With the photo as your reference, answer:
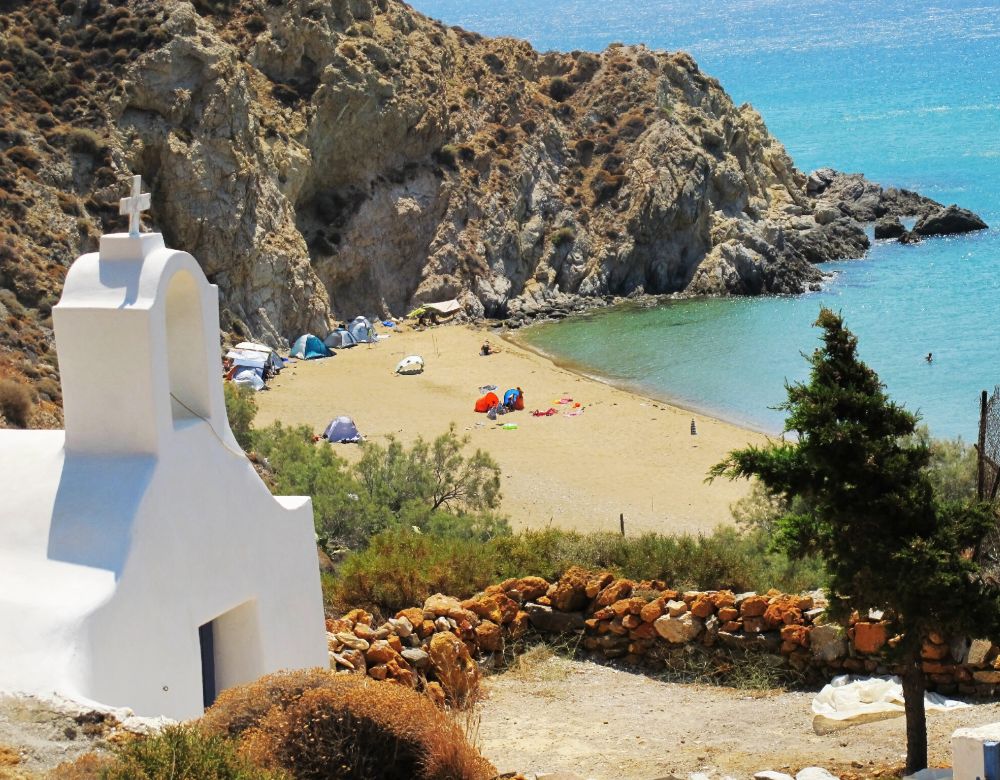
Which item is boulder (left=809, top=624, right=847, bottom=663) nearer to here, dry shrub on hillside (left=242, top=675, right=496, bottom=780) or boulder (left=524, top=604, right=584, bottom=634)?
boulder (left=524, top=604, right=584, bottom=634)

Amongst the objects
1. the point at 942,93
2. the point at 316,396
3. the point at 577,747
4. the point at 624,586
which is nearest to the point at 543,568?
the point at 624,586

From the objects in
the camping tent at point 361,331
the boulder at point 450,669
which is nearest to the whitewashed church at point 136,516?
the boulder at point 450,669

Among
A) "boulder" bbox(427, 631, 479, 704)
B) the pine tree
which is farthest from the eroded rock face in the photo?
the pine tree

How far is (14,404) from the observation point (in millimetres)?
21359

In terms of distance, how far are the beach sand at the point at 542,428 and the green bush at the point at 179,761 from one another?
67.8 feet

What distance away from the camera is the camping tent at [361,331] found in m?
48.5

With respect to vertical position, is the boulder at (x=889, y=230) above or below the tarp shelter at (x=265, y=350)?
above

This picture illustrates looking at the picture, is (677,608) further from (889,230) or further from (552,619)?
(889,230)

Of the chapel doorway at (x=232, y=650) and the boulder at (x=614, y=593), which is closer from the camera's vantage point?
the chapel doorway at (x=232, y=650)

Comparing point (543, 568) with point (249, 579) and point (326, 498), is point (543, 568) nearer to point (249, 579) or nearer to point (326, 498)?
point (249, 579)

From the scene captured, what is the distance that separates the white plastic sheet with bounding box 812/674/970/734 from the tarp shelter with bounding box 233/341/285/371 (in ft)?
108

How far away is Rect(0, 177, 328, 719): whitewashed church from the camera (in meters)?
7.62

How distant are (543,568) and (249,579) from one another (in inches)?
194

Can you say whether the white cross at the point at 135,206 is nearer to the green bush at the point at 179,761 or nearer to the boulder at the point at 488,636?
the green bush at the point at 179,761
